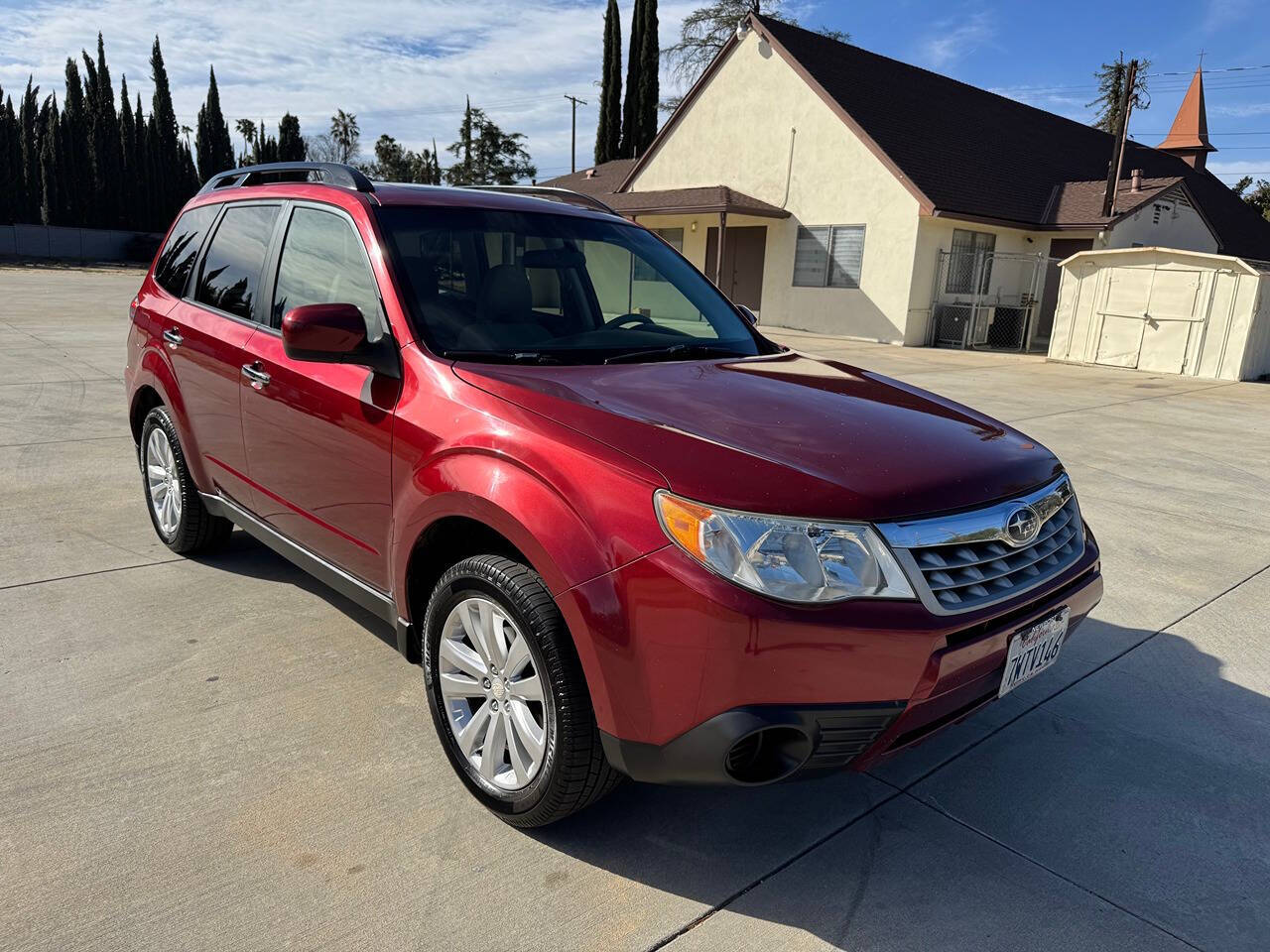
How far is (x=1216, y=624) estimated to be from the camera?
4.30 m

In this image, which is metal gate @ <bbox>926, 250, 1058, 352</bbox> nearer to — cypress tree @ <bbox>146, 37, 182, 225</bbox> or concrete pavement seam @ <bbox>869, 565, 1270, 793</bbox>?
concrete pavement seam @ <bbox>869, 565, 1270, 793</bbox>

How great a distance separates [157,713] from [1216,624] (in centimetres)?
453

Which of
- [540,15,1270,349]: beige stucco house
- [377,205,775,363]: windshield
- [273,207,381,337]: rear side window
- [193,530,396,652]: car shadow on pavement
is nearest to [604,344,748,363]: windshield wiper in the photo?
[377,205,775,363]: windshield

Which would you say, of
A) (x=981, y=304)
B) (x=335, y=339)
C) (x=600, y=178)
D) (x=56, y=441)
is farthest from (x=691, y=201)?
(x=335, y=339)

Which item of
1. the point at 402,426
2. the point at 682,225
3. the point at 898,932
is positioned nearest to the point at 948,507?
the point at 898,932

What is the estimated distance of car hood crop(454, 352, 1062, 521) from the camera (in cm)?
215

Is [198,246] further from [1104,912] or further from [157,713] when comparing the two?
[1104,912]

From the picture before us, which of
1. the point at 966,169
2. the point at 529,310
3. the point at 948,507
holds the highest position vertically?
the point at 966,169

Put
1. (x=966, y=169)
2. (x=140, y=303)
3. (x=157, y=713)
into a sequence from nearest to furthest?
1. (x=157, y=713)
2. (x=140, y=303)
3. (x=966, y=169)

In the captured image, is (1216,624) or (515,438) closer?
(515,438)

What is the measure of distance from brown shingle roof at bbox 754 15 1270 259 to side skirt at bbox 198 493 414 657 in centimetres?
1780

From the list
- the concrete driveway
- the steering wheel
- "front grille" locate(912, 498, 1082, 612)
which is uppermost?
the steering wheel

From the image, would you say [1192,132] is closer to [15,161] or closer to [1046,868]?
[1046,868]

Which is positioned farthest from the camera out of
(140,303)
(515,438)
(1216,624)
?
(140,303)
